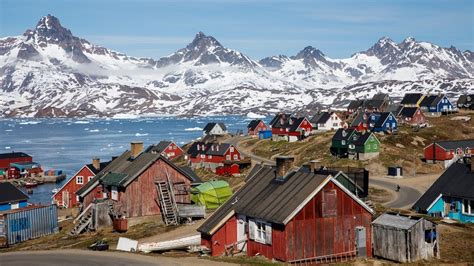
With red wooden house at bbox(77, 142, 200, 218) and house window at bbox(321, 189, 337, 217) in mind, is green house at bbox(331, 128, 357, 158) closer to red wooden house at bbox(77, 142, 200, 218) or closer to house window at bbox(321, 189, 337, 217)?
red wooden house at bbox(77, 142, 200, 218)

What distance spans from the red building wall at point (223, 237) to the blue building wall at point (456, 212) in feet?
70.2

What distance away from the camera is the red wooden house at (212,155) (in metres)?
101

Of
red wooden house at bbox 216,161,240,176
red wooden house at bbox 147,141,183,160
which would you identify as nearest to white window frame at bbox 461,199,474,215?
red wooden house at bbox 216,161,240,176

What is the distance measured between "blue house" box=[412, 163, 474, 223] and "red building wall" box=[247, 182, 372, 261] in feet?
52.7

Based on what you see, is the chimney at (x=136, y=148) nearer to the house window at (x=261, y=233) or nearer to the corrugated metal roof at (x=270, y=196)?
the corrugated metal roof at (x=270, y=196)

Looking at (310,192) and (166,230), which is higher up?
(310,192)

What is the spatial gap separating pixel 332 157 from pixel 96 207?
52670mm

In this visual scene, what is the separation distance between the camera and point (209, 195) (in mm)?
57156

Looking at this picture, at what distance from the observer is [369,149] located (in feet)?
306

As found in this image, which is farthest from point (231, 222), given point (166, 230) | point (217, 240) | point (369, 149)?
point (369, 149)

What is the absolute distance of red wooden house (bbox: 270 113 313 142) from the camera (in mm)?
125188

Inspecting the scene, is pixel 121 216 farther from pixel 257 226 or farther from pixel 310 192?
pixel 310 192

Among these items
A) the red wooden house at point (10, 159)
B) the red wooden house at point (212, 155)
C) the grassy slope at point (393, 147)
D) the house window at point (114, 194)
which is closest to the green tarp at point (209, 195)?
the house window at point (114, 194)

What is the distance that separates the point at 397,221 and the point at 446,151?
56.3 metres
